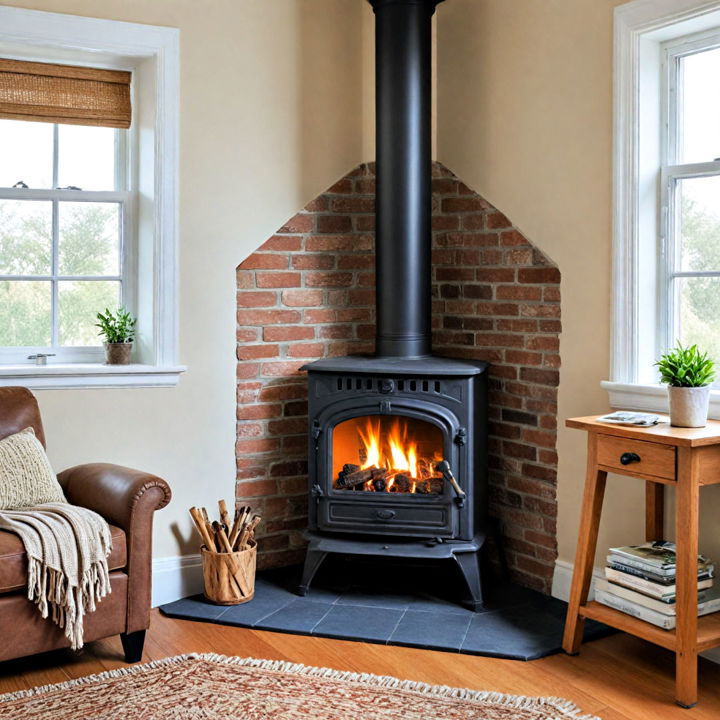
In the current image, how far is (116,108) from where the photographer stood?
3.90 meters

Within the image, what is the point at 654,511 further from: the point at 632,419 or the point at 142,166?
the point at 142,166

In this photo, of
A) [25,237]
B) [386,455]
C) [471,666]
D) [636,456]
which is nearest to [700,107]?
[636,456]

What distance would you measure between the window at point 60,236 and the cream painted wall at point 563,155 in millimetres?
1558

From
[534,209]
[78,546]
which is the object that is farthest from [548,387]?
[78,546]

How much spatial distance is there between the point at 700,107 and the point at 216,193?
76.0 inches

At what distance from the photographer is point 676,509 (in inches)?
112

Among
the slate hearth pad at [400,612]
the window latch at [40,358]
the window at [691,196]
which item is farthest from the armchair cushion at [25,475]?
the window at [691,196]

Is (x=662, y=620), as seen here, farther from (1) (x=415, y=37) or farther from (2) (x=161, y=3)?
(2) (x=161, y=3)

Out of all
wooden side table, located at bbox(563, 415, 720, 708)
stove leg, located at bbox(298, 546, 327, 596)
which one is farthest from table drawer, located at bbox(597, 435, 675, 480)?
stove leg, located at bbox(298, 546, 327, 596)

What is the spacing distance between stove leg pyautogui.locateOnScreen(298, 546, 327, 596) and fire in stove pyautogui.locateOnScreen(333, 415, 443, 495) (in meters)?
0.27

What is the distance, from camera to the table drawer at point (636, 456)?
287cm

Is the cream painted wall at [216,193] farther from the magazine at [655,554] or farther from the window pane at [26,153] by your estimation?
the magazine at [655,554]

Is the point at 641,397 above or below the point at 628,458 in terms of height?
above

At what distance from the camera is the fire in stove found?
3723mm
